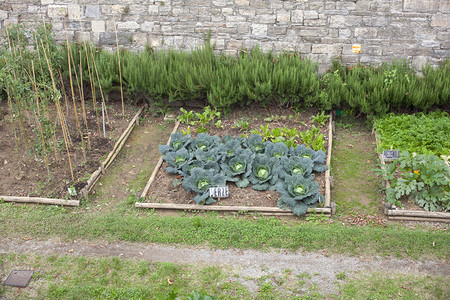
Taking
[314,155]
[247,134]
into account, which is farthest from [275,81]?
Answer: [314,155]

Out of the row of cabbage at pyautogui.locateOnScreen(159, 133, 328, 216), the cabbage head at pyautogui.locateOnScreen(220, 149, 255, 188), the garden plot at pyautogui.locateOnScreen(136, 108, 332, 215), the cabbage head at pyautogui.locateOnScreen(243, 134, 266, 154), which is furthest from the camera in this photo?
the cabbage head at pyautogui.locateOnScreen(243, 134, 266, 154)

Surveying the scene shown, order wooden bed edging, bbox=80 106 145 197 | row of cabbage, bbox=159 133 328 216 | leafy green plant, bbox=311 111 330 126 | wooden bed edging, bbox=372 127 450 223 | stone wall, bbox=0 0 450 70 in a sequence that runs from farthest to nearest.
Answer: stone wall, bbox=0 0 450 70 < leafy green plant, bbox=311 111 330 126 < wooden bed edging, bbox=80 106 145 197 < row of cabbage, bbox=159 133 328 216 < wooden bed edging, bbox=372 127 450 223

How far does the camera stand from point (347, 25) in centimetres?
831

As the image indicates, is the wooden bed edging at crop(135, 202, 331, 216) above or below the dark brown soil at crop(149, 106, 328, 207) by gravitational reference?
below

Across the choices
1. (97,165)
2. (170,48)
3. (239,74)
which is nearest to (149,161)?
(97,165)

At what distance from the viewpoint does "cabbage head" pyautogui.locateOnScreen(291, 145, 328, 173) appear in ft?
21.0

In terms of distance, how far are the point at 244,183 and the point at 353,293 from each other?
7.39 feet

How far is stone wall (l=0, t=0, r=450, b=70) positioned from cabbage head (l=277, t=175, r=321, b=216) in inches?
137

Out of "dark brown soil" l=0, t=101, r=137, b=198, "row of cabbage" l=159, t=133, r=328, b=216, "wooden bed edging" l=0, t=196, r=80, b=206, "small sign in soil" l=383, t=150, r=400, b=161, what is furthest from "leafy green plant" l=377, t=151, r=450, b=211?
"dark brown soil" l=0, t=101, r=137, b=198

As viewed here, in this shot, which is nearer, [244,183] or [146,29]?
[244,183]

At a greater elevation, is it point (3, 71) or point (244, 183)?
point (3, 71)

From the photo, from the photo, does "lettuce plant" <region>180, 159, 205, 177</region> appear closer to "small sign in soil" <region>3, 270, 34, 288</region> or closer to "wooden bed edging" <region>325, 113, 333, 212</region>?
"wooden bed edging" <region>325, 113, 333, 212</region>

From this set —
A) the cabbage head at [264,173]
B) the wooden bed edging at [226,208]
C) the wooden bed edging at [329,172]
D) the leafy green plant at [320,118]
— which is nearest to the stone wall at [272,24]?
the leafy green plant at [320,118]

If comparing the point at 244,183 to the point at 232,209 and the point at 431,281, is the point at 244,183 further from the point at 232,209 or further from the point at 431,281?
the point at 431,281
